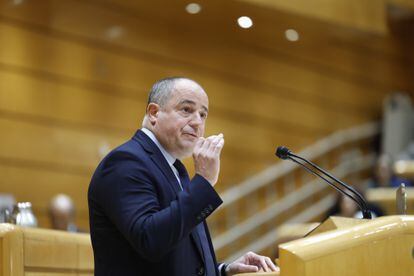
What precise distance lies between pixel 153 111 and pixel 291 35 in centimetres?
508

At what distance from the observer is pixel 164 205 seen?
2.31m

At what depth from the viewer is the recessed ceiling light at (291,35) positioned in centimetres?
731

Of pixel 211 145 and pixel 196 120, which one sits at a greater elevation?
pixel 196 120

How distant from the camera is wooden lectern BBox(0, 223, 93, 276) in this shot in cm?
262

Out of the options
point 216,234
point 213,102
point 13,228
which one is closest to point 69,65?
point 213,102

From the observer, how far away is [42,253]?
9.31ft

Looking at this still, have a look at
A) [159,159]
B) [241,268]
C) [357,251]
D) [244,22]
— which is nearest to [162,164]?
[159,159]

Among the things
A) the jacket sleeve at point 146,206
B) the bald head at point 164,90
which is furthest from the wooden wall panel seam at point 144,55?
the jacket sleeve at point 146,206

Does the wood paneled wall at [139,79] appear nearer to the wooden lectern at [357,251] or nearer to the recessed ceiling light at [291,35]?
the recessed ceiling light at [291,35]

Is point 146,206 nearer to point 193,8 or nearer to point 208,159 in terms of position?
point 208,159

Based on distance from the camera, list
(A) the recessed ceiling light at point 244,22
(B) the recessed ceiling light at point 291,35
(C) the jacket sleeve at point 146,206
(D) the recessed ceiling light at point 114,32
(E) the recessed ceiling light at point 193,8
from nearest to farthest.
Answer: (C) the jacket sleeve at point 146,206 → (E) the recessed ceiling light at point 193,8 → (D) the recessed ceiling light at point 114,32 → (A) the recessed ceiling light at point 244,22 → (B) the recessed ceiling light at point 291,35

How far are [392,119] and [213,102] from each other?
2205mm

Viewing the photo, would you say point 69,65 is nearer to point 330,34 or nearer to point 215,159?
point 330,34

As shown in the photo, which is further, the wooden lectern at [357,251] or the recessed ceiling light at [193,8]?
the recessed ceiling light at [193,8]
